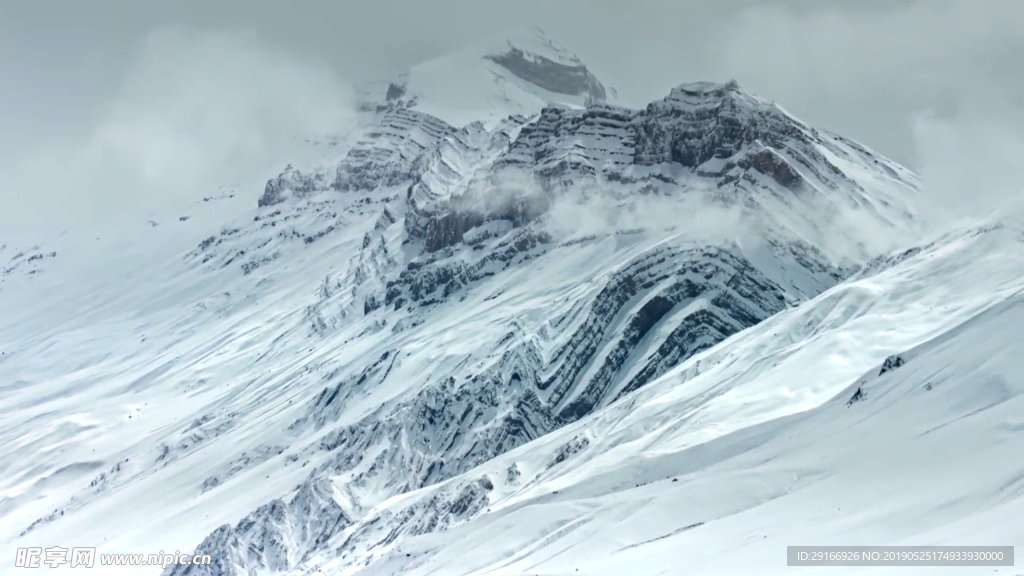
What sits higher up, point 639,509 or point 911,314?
point 911,314

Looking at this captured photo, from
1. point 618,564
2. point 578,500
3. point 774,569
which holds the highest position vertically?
point 578,500

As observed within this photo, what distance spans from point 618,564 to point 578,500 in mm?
29314

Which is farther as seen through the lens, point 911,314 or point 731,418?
point 911,314

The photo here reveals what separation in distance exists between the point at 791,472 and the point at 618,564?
24.1 m

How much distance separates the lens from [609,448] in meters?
169

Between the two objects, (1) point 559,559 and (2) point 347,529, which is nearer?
(1) point 559,559

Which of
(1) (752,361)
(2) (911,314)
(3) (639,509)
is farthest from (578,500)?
(2) (911,314)

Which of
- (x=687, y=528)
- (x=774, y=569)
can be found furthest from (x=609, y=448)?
(x=774, y=569)

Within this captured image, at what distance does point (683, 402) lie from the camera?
173250 mm

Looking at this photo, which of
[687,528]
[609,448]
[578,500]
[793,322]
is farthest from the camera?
[793,322]

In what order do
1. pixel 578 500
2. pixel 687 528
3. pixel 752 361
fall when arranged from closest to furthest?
pixel 687 528 < pixel 578 500 < pixel 752 361

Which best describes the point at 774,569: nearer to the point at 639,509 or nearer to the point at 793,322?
the point at 639,509

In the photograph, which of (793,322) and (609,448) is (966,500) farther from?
(793,322)

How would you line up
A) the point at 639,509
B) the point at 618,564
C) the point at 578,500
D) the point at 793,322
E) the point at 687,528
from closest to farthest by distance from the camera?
1. the point at 618,564
2. the point at 687,528
3. the point at 639,509
4. the point at 578,500
5. the point at 793,322
